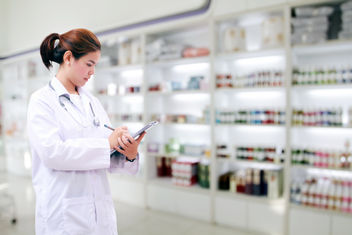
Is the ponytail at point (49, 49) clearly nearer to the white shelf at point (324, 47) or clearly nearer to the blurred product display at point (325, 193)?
the white shelf at point (324, 47)

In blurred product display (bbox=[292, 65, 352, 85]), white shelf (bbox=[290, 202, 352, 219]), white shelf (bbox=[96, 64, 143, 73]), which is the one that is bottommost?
white shelf (bbox=[290, 202, 352, 219])

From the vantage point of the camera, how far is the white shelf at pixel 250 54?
2961mm

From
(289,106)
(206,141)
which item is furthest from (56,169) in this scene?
(206,141)

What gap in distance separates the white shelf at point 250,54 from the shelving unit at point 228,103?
0.01 meters

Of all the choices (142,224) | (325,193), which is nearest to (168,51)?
(142,224)

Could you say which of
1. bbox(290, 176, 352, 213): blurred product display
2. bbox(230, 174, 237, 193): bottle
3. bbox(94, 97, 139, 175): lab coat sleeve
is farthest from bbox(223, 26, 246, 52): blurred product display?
bbox(94, 97, 139, 175): lab coat sleeve

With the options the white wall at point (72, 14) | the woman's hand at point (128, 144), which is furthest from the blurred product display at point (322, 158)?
the woman's hand at point (128, 144)

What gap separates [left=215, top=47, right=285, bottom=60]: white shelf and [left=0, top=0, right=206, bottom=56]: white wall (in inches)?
25.9

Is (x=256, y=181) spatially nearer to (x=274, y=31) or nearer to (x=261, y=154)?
(x=261, y=154)

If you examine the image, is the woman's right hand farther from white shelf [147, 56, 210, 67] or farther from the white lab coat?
white shelf [147, 56, 210, 67]

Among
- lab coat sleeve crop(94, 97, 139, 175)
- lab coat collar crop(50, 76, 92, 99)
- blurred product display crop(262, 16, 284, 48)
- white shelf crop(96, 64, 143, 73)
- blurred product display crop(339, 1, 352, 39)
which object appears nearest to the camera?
lab coat collar crop(50, 76, 92, 99)

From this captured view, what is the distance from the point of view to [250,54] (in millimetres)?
3182

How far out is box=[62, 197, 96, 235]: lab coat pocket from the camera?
1135mm

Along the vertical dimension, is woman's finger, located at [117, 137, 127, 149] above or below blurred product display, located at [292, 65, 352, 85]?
below
